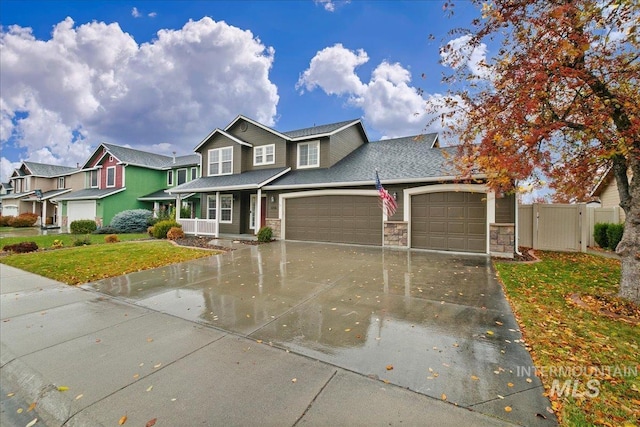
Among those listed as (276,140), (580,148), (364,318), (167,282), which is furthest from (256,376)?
(276,140)

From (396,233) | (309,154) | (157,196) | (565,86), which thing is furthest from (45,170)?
(565,86)

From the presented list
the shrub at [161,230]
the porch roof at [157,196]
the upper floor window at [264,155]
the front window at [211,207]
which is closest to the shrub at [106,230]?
the porch roof at [157,196]

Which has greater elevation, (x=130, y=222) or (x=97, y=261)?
(x=130, y=222)

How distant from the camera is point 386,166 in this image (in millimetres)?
13227

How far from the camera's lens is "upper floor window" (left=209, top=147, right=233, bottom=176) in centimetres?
1750

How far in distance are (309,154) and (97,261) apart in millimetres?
11015

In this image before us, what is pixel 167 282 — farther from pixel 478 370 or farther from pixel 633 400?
pixel 633 400

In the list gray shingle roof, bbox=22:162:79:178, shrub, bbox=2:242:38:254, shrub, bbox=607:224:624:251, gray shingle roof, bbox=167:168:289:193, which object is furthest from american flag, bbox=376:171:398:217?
gray shingle roof, bbox=22:162:79:178

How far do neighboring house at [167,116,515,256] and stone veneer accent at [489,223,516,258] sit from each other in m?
0.03

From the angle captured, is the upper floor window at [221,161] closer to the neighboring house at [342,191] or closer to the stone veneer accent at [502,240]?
the neighboring house at [342,191]

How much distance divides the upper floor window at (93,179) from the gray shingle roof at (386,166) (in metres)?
21.8

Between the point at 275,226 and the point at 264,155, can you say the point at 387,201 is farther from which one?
the point at 264,155

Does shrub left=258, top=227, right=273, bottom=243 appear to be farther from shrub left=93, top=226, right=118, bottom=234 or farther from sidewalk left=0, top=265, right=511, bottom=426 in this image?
shrub left=93, top=226, right=118, bottom=234

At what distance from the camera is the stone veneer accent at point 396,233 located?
11.5 metres
